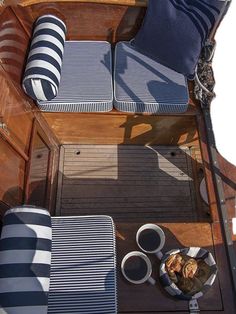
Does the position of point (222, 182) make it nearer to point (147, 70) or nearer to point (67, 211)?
point (147, 70)

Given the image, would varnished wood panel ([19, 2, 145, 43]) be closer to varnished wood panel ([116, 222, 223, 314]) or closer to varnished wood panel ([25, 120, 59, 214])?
varnished wood panel ([25, 120, 59, 214])

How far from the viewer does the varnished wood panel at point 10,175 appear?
1.81 metres

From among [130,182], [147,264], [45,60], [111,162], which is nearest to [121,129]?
[111,162]

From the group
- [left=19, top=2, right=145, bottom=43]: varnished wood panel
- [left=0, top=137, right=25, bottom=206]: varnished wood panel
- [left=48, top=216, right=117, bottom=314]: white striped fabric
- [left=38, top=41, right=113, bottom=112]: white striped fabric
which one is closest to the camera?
[left=48, top=216, right=117, bottom=314]: white striped fabric

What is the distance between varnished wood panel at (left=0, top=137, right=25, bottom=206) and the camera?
71.1 inches

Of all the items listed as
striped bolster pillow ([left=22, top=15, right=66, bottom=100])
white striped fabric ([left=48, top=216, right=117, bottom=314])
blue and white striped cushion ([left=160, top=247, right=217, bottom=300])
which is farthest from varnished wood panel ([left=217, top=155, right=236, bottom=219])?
striped bolster pillow ([left=22, top=15, right=66, bottom=100])

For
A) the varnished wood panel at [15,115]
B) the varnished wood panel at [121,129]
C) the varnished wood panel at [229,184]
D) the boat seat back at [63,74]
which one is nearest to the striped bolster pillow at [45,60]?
the boat seat back at [63,74]

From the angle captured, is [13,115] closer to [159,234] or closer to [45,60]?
[45,60]

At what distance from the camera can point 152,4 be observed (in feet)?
7.02

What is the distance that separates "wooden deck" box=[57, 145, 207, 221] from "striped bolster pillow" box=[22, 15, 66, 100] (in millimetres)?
651

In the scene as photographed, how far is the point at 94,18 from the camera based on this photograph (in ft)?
7.71

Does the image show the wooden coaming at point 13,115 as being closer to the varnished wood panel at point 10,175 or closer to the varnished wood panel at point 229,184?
the varnished wood panel at point 10,175

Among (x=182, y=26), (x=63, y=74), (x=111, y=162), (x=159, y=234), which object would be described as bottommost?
(x=159, y=234)

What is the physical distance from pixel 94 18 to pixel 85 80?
19.7 inches
